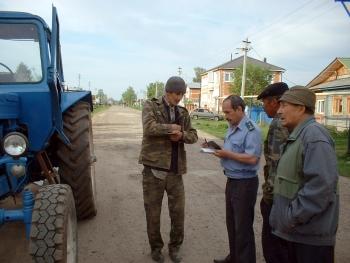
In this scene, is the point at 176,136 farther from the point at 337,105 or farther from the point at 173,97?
the point at 337,105

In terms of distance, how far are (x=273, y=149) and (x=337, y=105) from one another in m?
26.8

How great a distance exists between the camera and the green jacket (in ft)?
8.29

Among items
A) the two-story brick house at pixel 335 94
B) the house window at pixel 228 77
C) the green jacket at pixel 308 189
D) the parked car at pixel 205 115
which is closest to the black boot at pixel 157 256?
the green jacket at pixel 308 189

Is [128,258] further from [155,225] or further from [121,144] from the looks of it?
[121,144]

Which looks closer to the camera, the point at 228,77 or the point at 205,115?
the point at 205,115

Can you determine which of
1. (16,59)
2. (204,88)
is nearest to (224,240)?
(16,59)

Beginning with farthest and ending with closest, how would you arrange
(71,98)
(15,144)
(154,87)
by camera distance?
(154,87), (71,98), (15,144)

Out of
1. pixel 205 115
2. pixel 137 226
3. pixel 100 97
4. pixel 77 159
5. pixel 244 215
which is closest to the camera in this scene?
pixel 244 215

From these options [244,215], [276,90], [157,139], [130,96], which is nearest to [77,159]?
[157,139]

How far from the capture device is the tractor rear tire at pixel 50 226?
3041 millimetres

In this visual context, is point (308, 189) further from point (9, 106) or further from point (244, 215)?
point (9, 106)

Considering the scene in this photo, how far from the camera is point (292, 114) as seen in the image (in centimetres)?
283

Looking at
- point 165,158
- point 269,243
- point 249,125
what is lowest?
point 269,243

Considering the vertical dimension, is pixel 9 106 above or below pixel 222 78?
below
